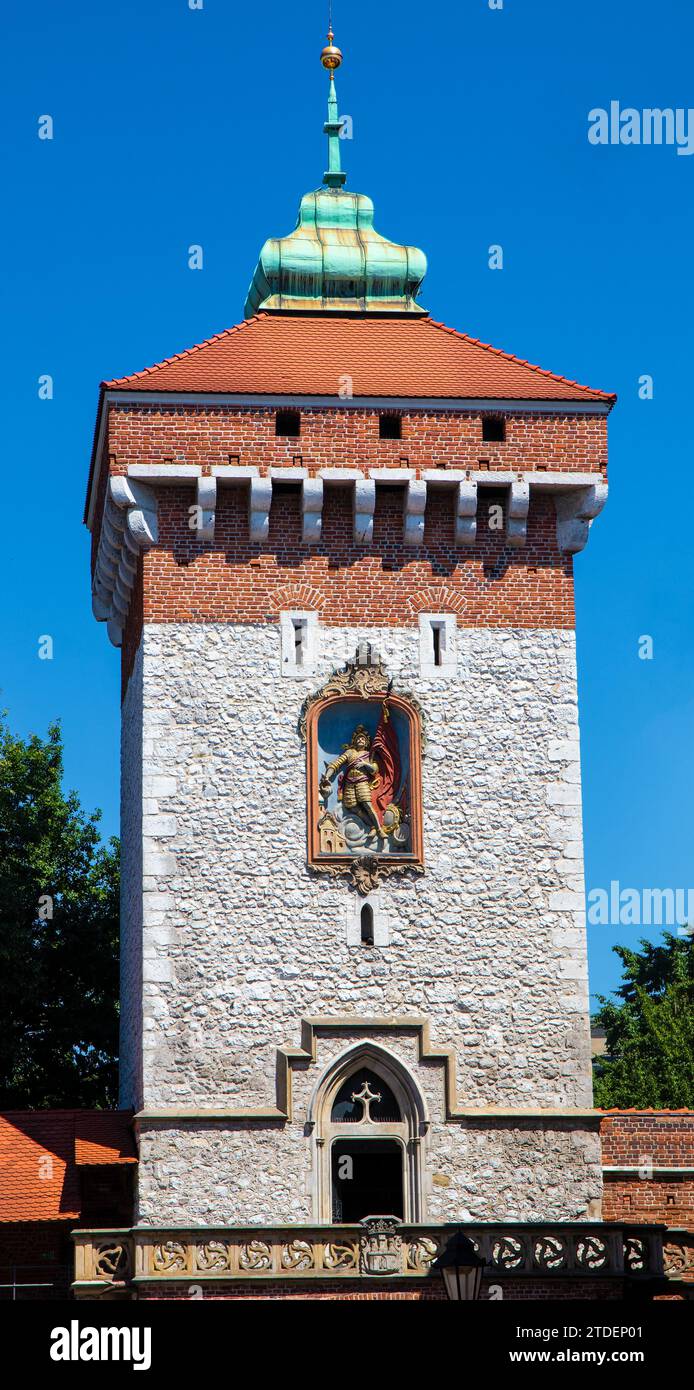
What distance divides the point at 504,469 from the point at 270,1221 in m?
8.59

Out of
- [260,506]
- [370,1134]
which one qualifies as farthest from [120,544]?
[370,1134]

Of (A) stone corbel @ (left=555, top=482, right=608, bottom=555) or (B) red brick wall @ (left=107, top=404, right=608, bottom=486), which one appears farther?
(A) stone corbel @ (left=555, top=482, right=608, bottom=555)

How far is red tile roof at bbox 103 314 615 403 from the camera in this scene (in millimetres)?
25859

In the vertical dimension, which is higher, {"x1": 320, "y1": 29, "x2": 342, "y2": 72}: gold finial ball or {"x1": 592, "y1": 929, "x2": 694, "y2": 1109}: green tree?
{"x1": 320, "y1": 29, "x2": 342, "y2": 72}: gold finial ball

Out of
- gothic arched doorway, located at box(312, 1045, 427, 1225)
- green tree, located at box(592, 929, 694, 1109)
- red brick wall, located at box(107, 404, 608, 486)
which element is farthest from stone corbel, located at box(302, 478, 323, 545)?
green tree, located at box(592, 929, 694, 1109)

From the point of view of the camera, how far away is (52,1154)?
24.8m

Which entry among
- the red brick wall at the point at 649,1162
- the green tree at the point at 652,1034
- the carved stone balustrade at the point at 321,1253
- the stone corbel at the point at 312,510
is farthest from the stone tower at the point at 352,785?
the green tree at the point at 652,1034

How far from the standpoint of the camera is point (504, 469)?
25.8 m

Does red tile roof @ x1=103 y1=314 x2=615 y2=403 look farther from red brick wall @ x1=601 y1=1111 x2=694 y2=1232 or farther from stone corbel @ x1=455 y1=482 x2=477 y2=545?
red brick wall @ x1=601 y1=1111 x2=694 y2=1232

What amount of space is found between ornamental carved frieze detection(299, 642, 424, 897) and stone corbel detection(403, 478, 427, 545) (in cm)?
134

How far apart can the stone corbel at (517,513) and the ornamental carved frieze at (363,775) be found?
2.12m
